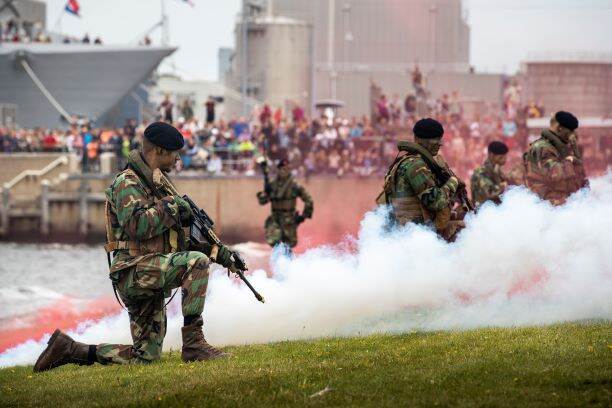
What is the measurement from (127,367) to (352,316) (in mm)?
3840

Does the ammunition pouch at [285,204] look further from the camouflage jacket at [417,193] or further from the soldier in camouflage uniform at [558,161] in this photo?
the camouflage jacket at [417,193]

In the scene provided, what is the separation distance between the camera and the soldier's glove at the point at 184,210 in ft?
39.4

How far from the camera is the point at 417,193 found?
14.9 m

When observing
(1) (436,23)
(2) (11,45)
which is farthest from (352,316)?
(1) (436,23)

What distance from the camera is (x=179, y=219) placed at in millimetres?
11953

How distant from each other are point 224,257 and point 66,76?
49846 mm

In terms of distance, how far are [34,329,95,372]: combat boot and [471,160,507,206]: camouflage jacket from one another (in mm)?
9319

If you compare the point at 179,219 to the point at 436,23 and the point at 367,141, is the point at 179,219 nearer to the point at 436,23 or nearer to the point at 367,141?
the point at 367,141

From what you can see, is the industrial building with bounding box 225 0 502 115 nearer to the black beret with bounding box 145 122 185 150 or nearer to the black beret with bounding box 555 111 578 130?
the black beret with bounding box 555 111 578 130

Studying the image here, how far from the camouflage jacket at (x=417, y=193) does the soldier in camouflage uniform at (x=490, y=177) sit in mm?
5122

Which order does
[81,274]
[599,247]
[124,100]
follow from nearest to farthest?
[599,247]
[81,274]
[124,100]

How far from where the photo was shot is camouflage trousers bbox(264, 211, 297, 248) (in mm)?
25609

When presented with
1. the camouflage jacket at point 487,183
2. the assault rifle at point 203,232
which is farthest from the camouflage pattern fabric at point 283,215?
the assault rifle at point 203,232

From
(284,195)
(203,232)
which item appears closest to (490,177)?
(284,195)
